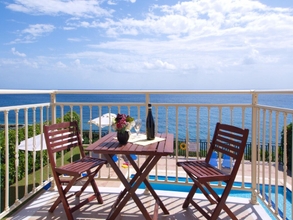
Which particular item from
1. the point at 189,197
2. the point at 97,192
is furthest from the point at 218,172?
the point at 97,192

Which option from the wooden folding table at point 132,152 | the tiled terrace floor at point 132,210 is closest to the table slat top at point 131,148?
the wooden folding table at point 132,152

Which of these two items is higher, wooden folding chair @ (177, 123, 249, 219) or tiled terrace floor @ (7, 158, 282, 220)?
wooden folding chair @ (177, 123, 249, 219)

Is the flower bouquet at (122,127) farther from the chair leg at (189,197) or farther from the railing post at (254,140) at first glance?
the railing post at (254,140)

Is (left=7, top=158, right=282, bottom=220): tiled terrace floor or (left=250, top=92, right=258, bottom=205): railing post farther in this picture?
(left=250, top=92, right=258, bottom=205): railing post

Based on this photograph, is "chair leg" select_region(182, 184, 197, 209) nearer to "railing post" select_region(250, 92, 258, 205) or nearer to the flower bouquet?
"railing post" select_region(250, 92, 258, 205)

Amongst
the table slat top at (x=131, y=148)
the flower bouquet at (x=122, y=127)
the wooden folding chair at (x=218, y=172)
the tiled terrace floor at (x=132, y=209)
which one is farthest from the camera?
the tiled terrace floor at (x=132, y=209)

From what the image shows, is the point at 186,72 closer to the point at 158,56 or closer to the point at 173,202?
the point at 158,56

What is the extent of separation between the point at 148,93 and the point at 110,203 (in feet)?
4.44

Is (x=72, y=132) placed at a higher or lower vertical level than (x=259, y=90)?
lower

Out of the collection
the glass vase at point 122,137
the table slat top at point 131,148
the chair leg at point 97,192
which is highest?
the glass vase at point 122,137

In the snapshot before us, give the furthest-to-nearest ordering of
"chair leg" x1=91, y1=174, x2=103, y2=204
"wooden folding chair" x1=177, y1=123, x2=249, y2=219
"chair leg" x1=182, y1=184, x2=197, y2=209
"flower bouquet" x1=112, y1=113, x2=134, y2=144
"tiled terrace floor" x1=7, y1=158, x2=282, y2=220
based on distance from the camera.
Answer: "chair leg" x1=91, y1=174, x2=103, y2=204, "chair leg" x1=182, y1=184, x2=197, y2=209, "tiled terrace floor" x1=7, y1=158, x2=282, y2=220, "flower bouquet" x1=112, y1=113, x2=134, y2=144, "wooden folding chair" x1=177, y1=123, x2=249, y2=219

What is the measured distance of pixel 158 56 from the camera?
951 inches

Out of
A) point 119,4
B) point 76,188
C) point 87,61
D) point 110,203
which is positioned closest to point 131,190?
point 110,203

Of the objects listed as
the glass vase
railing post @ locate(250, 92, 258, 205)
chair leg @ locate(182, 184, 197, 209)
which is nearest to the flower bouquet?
the glass vase
